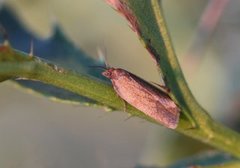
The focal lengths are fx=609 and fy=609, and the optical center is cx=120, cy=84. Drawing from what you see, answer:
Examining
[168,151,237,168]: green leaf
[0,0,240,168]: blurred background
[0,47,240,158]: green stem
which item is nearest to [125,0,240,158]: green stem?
[0,47,240,158]: green stem

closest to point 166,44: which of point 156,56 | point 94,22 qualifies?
point 156,56

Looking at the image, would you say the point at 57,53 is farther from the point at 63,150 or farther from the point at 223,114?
the point at 63,150

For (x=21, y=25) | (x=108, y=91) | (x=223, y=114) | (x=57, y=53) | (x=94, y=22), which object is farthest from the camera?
(x=94, y=22)

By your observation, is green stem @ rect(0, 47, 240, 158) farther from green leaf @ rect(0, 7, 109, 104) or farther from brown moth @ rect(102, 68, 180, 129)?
green leaf @ rect(0, 7, 109, 104)

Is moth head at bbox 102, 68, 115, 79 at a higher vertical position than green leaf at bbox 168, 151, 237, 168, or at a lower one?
higher

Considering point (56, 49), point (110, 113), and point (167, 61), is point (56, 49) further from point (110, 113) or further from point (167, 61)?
point (110, 113)

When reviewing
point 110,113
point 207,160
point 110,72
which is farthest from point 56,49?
point 110,113
